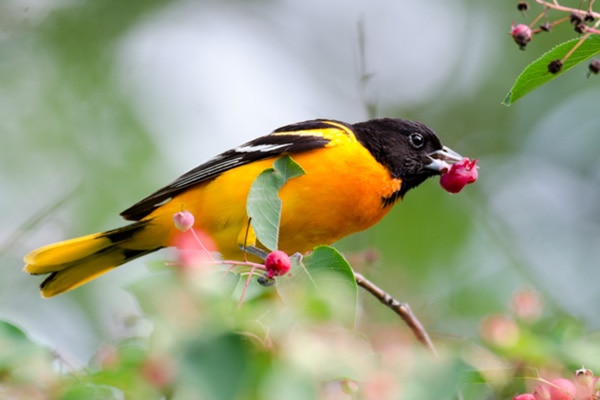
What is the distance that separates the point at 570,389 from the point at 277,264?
82 cm

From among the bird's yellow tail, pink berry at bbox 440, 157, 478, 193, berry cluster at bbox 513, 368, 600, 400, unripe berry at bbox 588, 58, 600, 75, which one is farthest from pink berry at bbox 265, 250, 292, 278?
the bird's yellow tail

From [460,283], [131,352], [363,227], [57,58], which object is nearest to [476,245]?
[460,283]

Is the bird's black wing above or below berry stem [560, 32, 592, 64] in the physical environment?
above

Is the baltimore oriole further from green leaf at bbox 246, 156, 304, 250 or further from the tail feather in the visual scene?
green leaf at bbox 246, 156, 304, 250

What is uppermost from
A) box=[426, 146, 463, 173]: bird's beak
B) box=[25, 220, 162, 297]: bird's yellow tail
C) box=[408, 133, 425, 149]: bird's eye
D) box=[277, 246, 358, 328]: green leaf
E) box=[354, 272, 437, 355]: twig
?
box=[408, 133, 425, 149]: bird's eye

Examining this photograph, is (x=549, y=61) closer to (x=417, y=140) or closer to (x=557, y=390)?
(x=557, y=390)

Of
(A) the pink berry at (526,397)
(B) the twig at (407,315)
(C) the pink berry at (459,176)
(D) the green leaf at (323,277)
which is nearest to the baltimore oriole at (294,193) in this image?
(C) the pink berry at (459,176)

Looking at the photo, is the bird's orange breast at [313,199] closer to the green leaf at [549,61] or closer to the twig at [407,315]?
the twig at [407,315]

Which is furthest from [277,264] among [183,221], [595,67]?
[595,67]

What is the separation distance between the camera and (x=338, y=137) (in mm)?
4473

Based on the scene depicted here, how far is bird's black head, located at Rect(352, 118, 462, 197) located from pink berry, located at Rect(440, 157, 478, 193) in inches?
16.9

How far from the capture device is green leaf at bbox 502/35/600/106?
8.02 ft

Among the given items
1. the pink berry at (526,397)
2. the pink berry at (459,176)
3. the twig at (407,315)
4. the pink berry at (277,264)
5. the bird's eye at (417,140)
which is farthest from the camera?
the bird's eye at (417,140)

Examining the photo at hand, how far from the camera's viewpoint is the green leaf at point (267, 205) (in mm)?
2754
